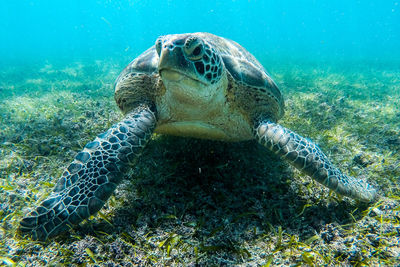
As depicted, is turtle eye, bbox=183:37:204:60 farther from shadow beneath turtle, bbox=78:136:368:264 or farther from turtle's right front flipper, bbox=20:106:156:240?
shadow beneath turtle, bbox=78:136:368:264

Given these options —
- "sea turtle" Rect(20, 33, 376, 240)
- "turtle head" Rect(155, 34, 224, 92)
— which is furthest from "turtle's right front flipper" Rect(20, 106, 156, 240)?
"turtle head" Rect(155, 34, 224, 92)

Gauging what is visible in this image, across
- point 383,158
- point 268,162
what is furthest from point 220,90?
point 383,158

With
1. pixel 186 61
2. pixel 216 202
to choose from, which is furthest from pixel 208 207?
pixel 186 61

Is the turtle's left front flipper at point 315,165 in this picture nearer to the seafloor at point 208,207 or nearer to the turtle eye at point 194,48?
the seafloor at point 208,207

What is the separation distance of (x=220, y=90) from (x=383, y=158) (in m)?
2.62

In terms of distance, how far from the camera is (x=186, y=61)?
190cm

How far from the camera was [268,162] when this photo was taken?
2.66 m

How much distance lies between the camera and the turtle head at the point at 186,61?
1866 mm

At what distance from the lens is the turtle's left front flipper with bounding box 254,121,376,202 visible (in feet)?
6.27

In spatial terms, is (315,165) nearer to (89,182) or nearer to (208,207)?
(208,207)

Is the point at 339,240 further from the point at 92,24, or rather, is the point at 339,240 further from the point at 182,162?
the point at 92,24

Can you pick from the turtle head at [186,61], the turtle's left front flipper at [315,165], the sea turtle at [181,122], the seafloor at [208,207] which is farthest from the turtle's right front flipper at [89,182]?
the turtle's left front flipper at [315,165]

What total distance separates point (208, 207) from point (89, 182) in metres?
1.09

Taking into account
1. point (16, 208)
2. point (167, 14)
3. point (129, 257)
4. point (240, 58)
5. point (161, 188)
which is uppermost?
point (167, 14)
